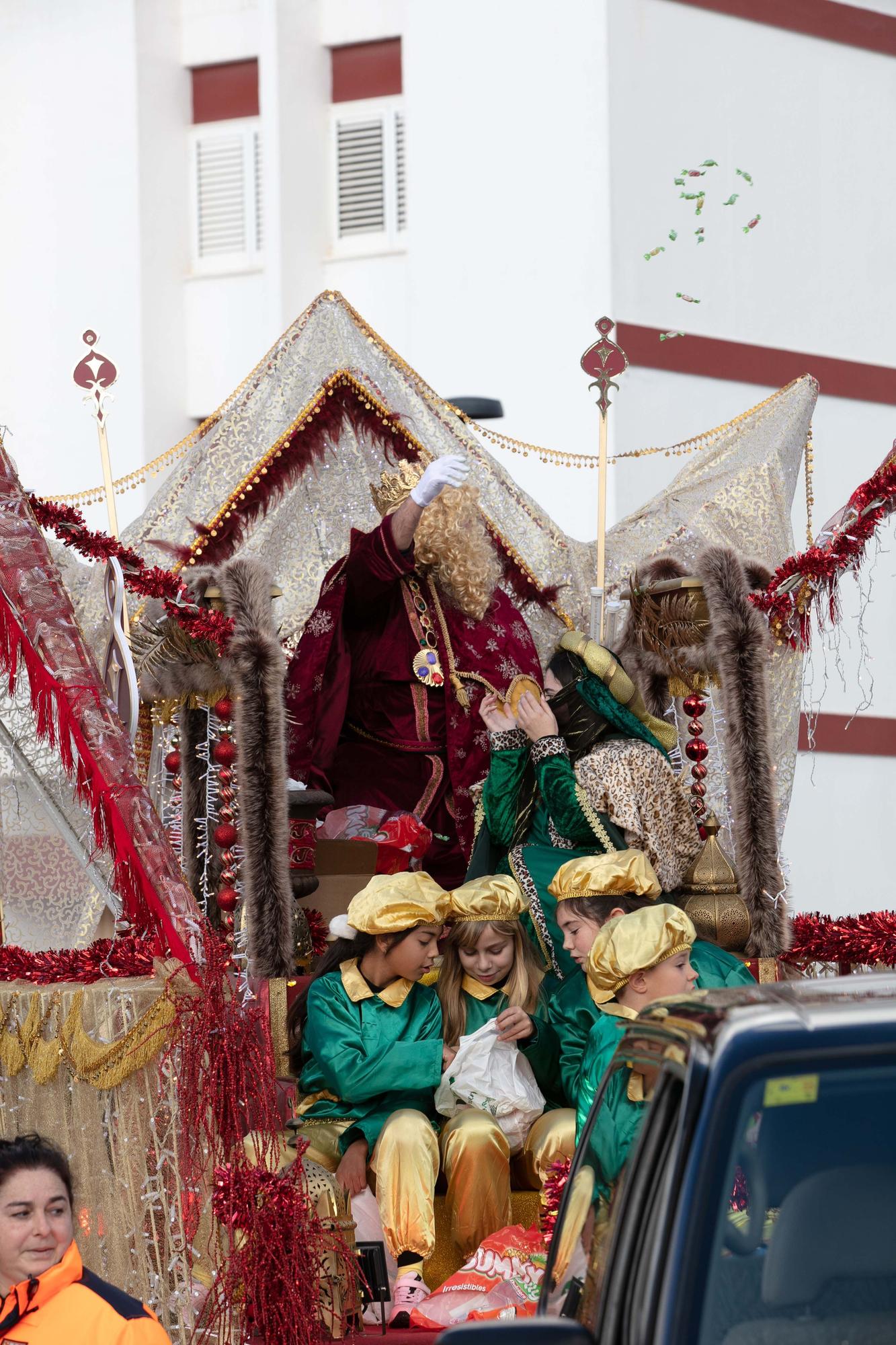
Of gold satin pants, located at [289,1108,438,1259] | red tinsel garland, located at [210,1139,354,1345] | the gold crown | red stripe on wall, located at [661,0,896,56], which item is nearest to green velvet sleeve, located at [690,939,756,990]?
gold satin pants, located at [289,1108,438,1259]

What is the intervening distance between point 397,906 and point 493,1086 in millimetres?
571

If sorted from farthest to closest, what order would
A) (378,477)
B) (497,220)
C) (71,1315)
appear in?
(497,220) < (378,477) < (71,1315)

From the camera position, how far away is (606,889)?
5.04 m

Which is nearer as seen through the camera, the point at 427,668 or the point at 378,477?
the point at 427,668

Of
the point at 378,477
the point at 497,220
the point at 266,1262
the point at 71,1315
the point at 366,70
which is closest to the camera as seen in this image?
the point at 71,1315

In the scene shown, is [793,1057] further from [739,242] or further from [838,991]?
[739,242]

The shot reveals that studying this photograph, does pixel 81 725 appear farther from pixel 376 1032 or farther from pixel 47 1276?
pixel 47 1276

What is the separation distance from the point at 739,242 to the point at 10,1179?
9565mm

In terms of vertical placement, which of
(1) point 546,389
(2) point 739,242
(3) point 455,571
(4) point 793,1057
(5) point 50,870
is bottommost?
(5) point 50,870

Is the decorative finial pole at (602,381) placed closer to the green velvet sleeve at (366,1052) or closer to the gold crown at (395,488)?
the gold crown at (395,488)

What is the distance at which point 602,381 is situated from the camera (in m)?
6.69

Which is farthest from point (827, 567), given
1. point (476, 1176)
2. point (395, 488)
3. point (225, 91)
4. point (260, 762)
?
point (225, 91)

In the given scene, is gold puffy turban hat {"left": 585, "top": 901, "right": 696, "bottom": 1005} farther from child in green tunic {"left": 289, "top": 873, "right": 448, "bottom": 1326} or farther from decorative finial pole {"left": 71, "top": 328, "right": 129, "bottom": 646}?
decorative finial pole {"left": 71, "top": 328, "right": 129, "bottom": 646}

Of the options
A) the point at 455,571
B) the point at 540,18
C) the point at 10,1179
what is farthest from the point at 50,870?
the point at 540,18
